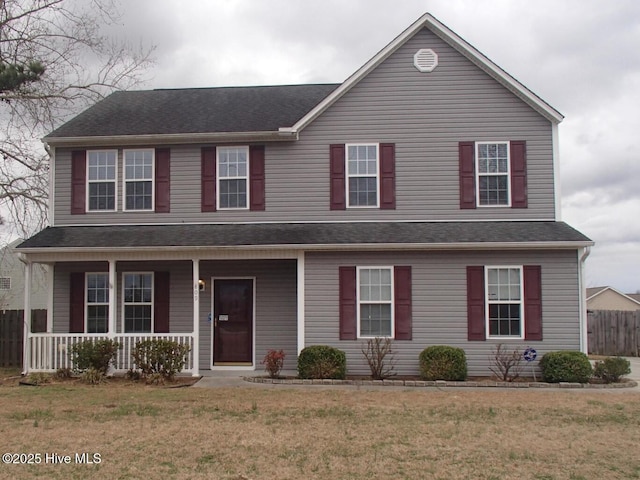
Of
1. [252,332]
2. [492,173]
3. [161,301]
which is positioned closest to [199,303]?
[161,301]

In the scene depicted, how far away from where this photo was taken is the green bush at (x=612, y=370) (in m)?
14.1

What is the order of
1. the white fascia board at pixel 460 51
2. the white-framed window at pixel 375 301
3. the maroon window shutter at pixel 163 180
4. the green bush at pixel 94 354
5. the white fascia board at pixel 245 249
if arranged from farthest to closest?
the maroon window shutter at pixel 163 180
the white fascia board at pixel 460 51
the white-framed window at pixel 375 301
the white fascia board at pixel 245 249
the green bush at pixel 94 354

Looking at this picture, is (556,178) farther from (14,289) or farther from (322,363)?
(14,289)

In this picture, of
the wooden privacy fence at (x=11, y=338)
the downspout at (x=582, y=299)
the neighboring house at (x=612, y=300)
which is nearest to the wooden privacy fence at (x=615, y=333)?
the downspout at (x=582, y=299)

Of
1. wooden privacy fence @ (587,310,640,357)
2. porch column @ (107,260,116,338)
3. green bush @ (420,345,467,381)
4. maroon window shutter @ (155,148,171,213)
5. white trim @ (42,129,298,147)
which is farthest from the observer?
wooden privacy fence @ (587,310,640,357)

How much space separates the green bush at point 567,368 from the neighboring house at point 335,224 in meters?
0.53

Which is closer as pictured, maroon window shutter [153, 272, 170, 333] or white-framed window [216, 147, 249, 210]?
maroon window shutter [153, 272, 170, 333]

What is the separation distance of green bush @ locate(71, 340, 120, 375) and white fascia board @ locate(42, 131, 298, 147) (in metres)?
4.98

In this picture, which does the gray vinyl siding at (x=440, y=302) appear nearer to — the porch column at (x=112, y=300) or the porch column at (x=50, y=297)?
the porch column at (x=112, y=300)

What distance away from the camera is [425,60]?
15555mm

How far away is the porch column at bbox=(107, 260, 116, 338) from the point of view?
14445mm

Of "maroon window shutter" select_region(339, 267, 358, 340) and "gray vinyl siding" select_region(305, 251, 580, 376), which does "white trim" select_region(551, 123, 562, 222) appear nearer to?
"gray vinyl siding" select_region(305, 251, 580, 376)

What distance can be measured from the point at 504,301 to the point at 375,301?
2.95 meters

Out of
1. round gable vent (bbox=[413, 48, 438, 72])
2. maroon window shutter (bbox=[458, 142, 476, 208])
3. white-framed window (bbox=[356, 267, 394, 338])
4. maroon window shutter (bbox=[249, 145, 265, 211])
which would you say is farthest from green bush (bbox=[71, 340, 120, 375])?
round gable vent (bbox=[413, 48, 438, 72])
